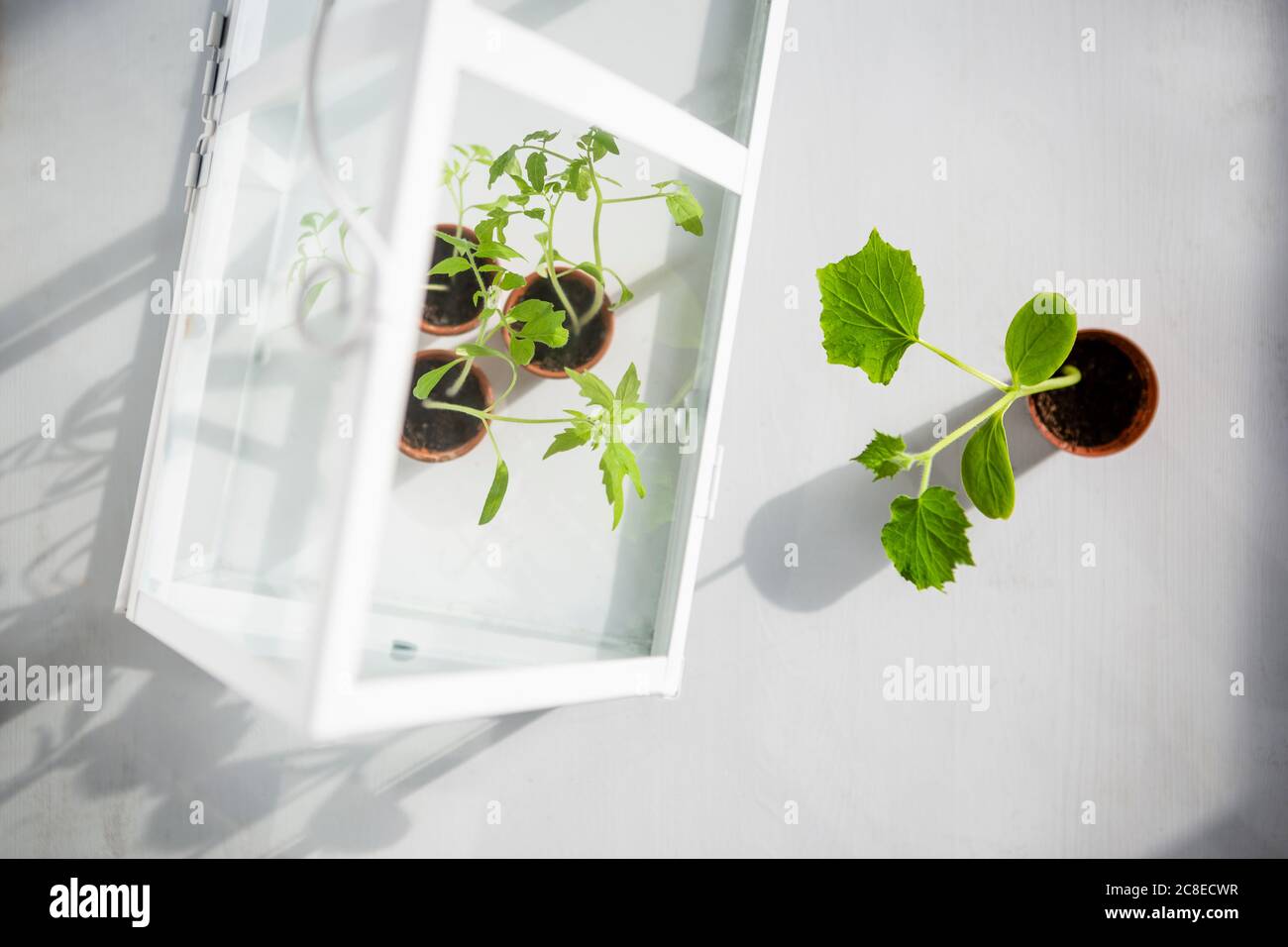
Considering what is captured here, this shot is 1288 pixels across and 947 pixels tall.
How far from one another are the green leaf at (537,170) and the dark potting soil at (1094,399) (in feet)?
2.86

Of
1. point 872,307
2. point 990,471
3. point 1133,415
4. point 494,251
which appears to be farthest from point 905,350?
point 494,251

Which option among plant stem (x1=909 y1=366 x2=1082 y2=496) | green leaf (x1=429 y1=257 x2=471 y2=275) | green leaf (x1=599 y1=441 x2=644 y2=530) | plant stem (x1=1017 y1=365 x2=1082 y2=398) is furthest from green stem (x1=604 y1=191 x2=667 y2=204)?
plant stem (x1=1017 y1=365 x2=1082 y2=398)

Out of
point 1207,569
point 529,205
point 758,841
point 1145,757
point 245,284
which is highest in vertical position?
point 529,205

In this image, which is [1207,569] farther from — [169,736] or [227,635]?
[169,736]

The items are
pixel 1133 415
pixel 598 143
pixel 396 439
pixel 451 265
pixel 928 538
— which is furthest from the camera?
pixel 1133 415

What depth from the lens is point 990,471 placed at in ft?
3.40

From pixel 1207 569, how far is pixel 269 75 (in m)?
1.67

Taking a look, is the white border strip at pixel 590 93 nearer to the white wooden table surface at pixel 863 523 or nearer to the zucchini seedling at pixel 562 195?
the zucchini seedling at pixel 562 195

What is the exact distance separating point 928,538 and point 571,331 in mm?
604

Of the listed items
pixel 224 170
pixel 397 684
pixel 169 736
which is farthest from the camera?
pixel 169 736

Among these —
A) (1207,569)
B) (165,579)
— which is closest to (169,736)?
(165,579)

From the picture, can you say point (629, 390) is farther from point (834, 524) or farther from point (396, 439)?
point (834, 524)

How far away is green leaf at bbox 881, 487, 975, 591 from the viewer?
105 centimetres
